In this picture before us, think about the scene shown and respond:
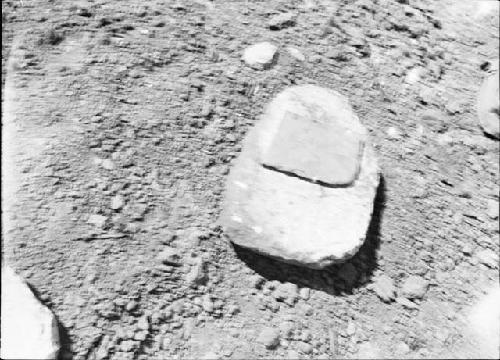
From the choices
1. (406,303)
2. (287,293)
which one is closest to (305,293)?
(287,293)

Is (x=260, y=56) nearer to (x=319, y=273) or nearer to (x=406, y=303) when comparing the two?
(x=319, y=273)

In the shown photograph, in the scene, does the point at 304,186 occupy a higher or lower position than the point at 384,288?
higher

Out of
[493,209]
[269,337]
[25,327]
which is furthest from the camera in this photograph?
[493,209]

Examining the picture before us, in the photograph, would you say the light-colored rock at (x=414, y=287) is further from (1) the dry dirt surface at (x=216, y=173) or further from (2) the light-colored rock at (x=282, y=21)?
(2) the light-colored rock at (x=282, y=21)

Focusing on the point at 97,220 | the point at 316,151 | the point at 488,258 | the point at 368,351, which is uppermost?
the point at 316,151

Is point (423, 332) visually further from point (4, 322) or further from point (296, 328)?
point (4, 322)

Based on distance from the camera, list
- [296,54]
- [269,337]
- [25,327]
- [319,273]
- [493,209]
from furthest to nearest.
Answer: [296,54]
[493,209]
[319,273]
[269,337]
[25,327]

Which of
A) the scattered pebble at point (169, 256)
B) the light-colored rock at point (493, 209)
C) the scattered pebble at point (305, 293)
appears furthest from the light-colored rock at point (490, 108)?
the scattered pebble at point (169, 256)
